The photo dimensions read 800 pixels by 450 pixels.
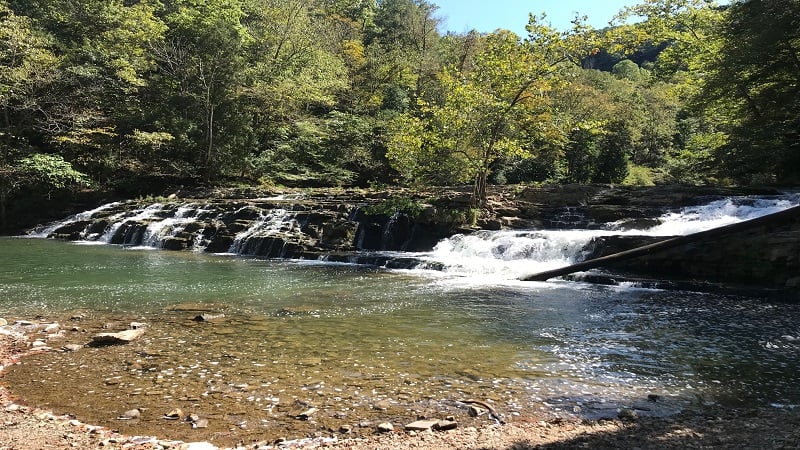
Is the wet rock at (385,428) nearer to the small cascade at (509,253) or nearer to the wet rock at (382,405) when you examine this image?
the wet rock at (382,405)

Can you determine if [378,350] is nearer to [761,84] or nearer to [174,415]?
[174,415]

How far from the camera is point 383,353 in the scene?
21.2 feet

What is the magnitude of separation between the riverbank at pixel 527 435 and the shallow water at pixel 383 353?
19cm

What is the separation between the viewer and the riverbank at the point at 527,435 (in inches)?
152

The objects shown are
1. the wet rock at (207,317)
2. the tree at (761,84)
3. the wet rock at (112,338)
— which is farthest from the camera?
the tree at (761,84)

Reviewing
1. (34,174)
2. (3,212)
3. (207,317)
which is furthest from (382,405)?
(3,212)

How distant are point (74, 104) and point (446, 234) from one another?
22370 mm

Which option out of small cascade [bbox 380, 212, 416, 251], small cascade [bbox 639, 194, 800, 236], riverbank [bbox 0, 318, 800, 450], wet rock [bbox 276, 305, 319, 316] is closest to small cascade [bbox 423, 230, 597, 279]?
small cascade [bbox 380, 212, 416, 251]

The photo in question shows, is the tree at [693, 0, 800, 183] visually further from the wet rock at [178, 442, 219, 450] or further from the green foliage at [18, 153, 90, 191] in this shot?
the green foliage at [18, 153, 90, 191]

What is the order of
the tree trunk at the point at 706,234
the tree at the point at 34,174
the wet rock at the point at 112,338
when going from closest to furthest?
the tree trunk at the point at 706,234 → the wet rock at the point at 112,338 → the tree at the point at 34,174

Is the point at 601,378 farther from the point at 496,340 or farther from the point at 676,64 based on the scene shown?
the point at 676,64

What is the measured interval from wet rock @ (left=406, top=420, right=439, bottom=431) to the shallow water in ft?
0.57

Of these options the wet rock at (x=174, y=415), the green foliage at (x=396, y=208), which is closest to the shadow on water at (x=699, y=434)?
the wet rock at (x=174, y=415)

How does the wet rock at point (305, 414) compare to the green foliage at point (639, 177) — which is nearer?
the wet rock at point (305, 414)
